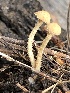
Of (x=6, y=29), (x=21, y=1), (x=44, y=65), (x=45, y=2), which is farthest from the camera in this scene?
(x=45, y=2)

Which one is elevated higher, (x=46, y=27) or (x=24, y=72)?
(x=46, y=27)

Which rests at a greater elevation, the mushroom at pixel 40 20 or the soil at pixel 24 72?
the mushroom at pixel 40 20

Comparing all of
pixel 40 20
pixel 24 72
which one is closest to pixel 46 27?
pixel 40 20

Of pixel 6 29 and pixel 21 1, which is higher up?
pixel 21 1

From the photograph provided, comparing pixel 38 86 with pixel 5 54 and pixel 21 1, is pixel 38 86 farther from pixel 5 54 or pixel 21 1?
pixel 21 1

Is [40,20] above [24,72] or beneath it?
above

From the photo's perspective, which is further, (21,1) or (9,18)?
(21,1)

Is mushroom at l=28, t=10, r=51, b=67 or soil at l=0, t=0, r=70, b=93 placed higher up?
mushroom at l=28, t=10, r=51, b=67

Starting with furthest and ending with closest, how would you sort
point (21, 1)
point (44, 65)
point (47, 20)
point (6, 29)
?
point (21, 1), point (6, 29), point (44, 65), point (47, 20)

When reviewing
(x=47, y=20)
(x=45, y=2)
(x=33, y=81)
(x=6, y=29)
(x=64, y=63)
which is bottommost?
(x=33, y=81)

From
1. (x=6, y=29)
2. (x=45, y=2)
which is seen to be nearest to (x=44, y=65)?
(x=6, y=29)

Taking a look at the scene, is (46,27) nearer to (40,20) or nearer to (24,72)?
(40,20)
